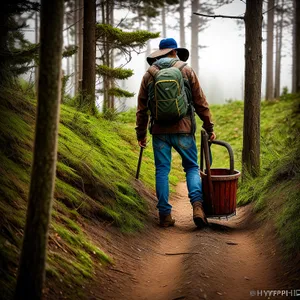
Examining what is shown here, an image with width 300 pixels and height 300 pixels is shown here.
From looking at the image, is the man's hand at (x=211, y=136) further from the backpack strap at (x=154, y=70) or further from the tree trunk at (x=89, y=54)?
the tree trunk at (x=89, y=54)

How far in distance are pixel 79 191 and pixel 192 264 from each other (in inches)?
68.9

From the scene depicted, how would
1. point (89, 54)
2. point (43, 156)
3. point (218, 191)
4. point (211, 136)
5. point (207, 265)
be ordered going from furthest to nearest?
point (89, 54) < point (211, 136) < point (218, 191) < point (207, 265) < point (43, 156)

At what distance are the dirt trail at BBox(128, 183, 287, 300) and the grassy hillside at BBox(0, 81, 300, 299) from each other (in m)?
0.40

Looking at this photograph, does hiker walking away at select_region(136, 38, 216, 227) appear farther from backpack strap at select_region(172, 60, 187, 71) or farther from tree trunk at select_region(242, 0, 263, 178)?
tree trunk at select_region(242, 0, 263, 178)

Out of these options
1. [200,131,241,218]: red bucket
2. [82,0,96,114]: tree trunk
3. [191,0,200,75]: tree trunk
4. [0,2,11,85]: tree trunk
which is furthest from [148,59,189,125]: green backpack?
[191,0,200,75]: tree trunk

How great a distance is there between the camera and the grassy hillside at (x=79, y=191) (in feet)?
10.6

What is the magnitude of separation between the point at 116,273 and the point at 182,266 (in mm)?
728

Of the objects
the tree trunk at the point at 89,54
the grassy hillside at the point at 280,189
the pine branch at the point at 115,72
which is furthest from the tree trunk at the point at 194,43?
the tree trunk at the point at 89,54

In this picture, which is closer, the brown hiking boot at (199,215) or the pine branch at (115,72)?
the brown hiking boot at (199,215)

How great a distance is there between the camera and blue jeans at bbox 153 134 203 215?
17.4 feet

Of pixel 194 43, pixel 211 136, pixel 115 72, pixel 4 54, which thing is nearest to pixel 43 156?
pixel 211 136

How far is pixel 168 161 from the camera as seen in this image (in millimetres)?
5418

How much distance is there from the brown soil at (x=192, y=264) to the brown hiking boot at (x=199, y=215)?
0.34 ft

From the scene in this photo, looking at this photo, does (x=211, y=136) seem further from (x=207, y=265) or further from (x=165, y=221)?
(x=207, y=265)
